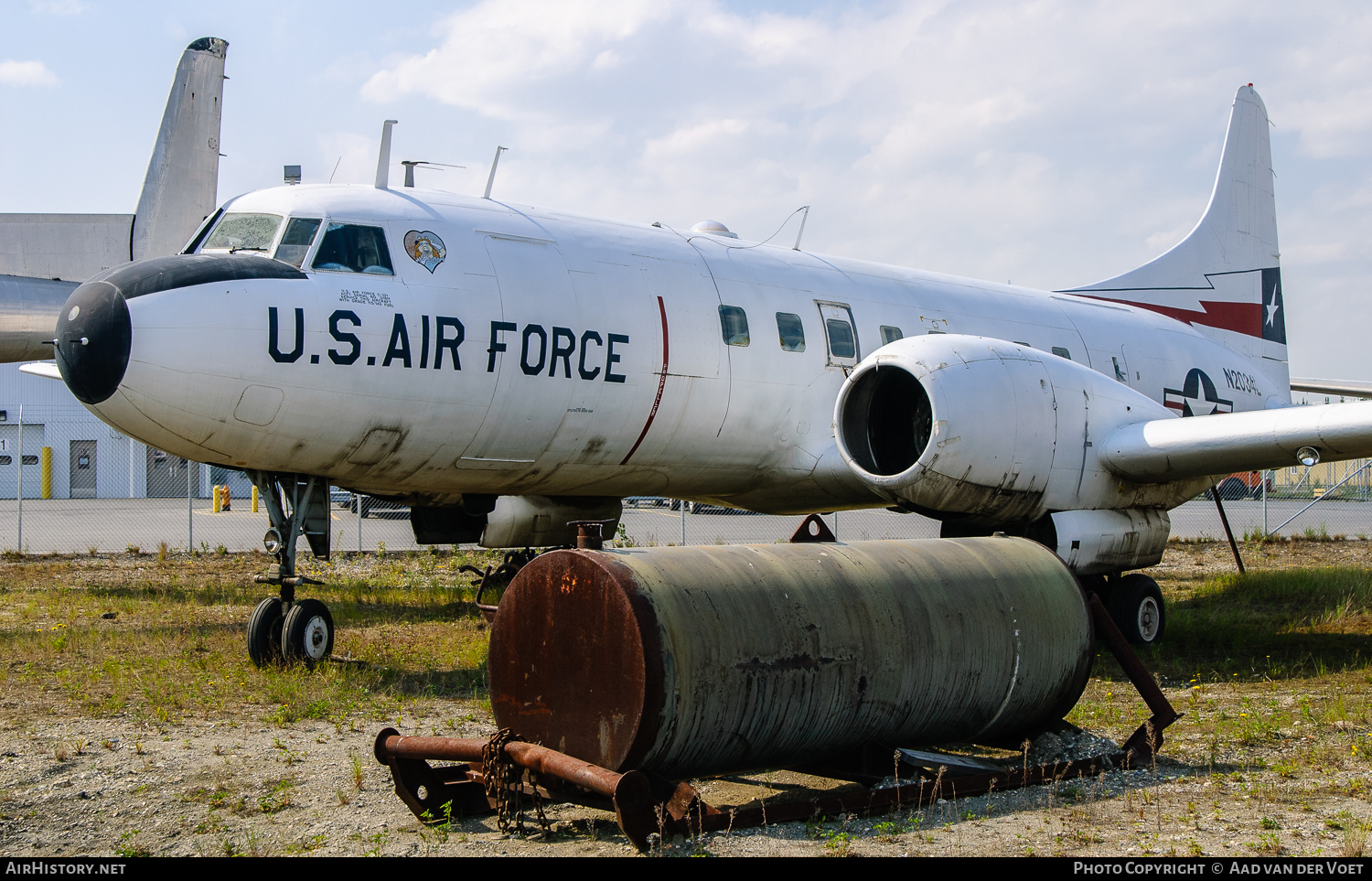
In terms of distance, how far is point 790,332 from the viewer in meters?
11.0

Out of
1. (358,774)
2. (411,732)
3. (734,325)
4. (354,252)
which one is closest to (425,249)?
(354,252)

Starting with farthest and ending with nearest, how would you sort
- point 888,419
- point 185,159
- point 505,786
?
point 185,159 → point 888,419 → point 505,786

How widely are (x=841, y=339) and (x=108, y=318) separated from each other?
6.62 m

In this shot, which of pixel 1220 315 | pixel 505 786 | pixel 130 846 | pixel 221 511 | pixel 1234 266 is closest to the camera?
pixel 130 846

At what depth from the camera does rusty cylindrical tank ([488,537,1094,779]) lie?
5.02 meters

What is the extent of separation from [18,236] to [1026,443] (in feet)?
72.7

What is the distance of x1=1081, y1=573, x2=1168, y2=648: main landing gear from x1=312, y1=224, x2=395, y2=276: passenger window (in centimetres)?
717

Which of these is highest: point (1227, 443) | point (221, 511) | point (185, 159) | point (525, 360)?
point (185, 159)

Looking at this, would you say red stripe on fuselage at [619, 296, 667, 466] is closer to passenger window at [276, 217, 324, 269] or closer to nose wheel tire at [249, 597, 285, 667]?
passenger window at [276, 217, 324, 269]

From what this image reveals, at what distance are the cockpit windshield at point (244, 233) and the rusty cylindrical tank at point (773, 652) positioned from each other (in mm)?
4566

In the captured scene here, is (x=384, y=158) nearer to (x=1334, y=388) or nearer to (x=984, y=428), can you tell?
(x=984, y=428)

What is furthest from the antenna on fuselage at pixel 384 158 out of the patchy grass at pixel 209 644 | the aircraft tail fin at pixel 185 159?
the aircraft tail fin at pixel 185 159

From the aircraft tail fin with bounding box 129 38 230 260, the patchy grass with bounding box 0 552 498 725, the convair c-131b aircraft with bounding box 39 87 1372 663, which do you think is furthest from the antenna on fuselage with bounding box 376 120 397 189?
the aircraft tail fin with bounding box 129 38 230 260
